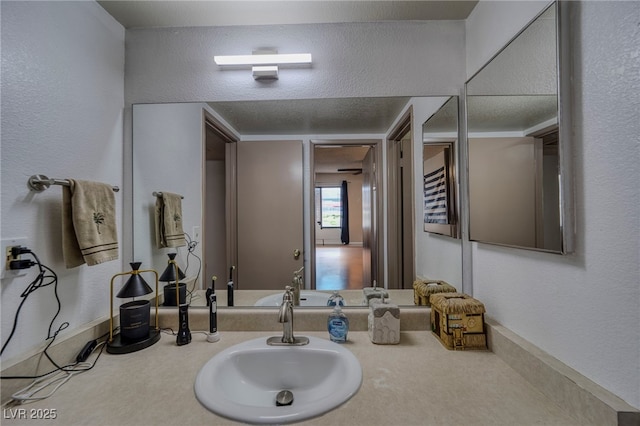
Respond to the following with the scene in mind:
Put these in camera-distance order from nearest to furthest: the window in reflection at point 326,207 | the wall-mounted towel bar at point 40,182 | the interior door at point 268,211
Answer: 1. the wall-mounted towel bar at point 40,182
2. the interior door at point 268,211
3. the window in reflection at point 326,207

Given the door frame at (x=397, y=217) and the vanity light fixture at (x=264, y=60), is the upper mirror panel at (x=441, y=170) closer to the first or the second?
the door frame at (x=397, y=217)

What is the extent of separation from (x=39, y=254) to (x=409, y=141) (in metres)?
1.49

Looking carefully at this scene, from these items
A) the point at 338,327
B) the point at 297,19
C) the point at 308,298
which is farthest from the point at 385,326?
the point at 297,19

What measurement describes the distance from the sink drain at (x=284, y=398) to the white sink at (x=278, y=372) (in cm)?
1

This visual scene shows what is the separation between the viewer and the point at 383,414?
0.63 m

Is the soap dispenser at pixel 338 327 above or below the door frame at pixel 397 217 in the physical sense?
below

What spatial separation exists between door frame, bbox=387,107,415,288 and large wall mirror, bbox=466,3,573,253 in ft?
0.84

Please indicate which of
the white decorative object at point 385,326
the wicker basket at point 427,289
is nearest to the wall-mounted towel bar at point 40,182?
the white decorative object at point 385,326

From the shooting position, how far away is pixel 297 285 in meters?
1.25

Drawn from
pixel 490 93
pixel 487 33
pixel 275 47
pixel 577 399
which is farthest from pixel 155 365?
pixel 487 33

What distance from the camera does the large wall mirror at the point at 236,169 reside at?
3.94 ft

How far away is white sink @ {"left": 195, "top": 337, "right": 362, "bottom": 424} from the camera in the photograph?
32.7 inches

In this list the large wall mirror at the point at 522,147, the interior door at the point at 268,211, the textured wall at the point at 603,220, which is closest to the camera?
the textured wall at the point at 603,220

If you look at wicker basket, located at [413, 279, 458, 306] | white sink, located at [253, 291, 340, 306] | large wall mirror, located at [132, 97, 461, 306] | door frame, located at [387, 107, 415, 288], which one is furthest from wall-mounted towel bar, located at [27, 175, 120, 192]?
wicker basket, located at [413, 279, 458, 306]
